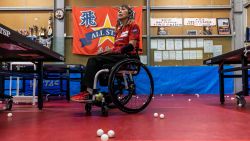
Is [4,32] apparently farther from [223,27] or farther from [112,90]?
[223,27]

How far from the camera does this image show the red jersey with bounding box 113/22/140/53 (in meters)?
3.46

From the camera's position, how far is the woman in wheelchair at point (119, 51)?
3154mm

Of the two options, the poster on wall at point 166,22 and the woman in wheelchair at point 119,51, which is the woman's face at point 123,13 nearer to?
the woman in wheelchair at point 119,51

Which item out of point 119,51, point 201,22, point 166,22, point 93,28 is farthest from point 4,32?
point 201,22

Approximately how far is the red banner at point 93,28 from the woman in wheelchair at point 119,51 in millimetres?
5120

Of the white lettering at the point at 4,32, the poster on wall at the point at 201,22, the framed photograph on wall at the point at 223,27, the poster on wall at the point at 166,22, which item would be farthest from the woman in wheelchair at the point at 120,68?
the framed photograph on wall at the point at 223,27

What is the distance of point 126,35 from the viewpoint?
3.53 metres

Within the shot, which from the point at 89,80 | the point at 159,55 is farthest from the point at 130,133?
the point at 159,55

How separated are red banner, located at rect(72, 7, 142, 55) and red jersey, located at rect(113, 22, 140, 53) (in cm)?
519

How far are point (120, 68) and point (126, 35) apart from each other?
468 millimetres

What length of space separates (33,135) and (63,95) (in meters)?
5.15

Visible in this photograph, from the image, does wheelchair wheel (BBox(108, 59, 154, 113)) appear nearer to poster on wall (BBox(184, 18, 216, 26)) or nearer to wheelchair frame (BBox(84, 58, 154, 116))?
wheelchair frame (BBox(84, 58, 154, 116))

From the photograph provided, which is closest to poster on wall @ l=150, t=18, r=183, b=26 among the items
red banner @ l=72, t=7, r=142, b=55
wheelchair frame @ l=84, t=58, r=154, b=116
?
red banner @ l=72, t=7, r=142, b=55

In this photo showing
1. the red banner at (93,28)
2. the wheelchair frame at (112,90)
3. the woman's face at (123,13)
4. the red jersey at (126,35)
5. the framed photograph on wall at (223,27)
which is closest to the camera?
the wheelchair frame at (112,90)
